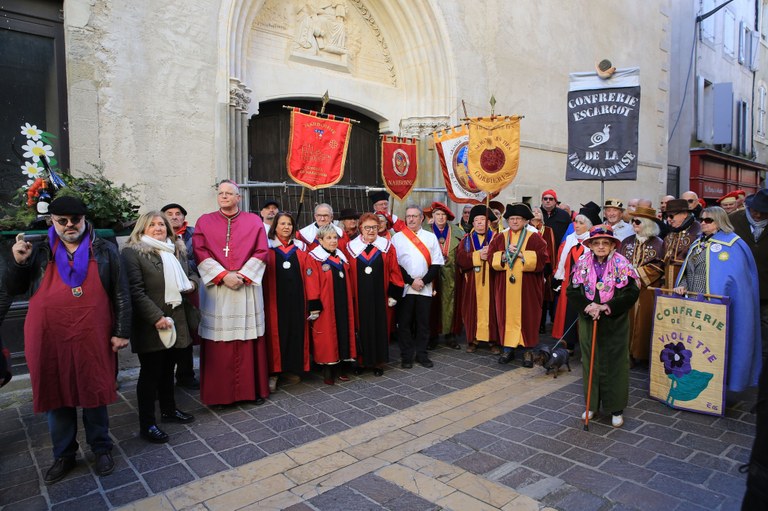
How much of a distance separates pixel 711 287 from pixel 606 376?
145 cm

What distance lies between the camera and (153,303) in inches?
157

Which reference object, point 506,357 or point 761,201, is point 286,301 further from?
point 761,201

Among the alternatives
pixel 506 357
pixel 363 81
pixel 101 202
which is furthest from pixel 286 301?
pixel 363 81

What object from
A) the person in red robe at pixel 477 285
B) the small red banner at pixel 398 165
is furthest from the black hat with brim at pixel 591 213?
the small red banner at pixel 398 165

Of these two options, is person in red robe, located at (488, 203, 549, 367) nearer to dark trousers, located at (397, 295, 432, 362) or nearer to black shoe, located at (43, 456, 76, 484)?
dark trousers, located at (397, 295, 432, 362)

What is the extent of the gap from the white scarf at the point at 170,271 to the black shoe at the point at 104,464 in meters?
1.21

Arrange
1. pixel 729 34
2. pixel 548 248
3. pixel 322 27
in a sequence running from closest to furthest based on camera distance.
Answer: pixel 548 248, pixel 322 27, pixel 729 34

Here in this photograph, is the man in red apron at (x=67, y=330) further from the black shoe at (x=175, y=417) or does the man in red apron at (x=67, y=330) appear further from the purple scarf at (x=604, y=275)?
the purple scarf at (x=604, y=275)

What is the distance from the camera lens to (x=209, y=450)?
3891 millimetres

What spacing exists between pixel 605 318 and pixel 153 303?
3811 millimetres

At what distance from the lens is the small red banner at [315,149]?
6.06m

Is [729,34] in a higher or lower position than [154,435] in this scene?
higher

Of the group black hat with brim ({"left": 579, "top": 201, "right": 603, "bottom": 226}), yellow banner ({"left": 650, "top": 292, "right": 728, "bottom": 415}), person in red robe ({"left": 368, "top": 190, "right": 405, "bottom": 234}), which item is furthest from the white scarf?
black hat with brim ({"left": 579, "top": 201, "right": 603, "bottom": 226})

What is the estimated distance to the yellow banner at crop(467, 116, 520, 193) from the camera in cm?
653
